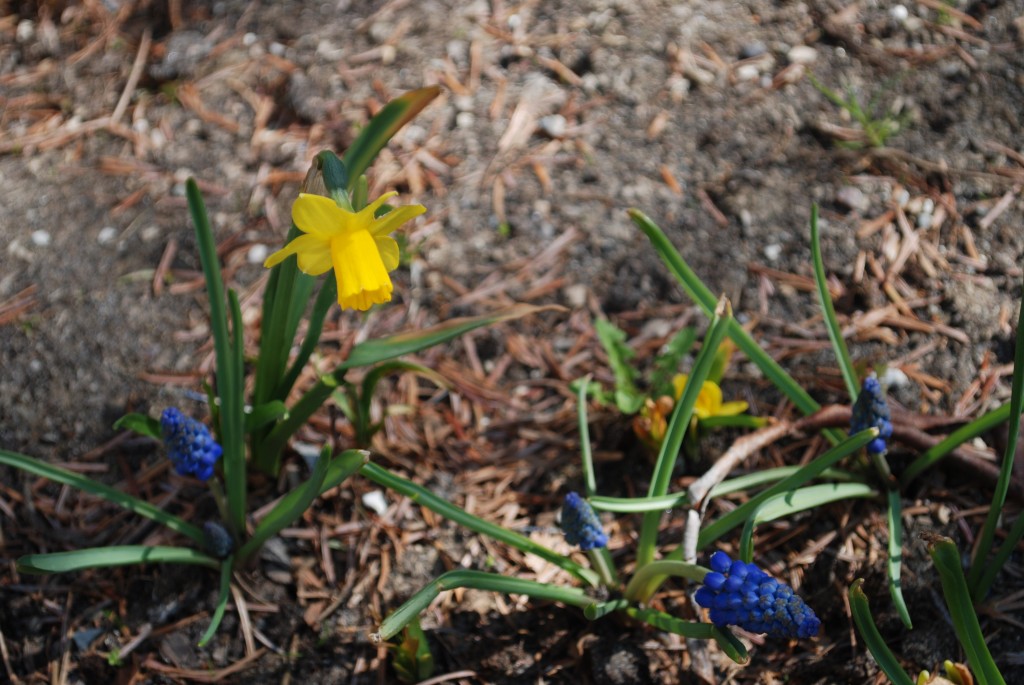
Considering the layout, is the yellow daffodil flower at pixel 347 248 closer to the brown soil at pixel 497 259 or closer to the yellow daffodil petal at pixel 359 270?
the yellow daffodil petal at pixel 359 270

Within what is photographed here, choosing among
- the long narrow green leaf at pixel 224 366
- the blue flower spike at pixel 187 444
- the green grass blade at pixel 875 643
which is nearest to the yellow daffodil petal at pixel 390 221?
the long narrow green leaf at pixel 224 366

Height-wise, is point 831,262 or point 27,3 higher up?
point 27,3

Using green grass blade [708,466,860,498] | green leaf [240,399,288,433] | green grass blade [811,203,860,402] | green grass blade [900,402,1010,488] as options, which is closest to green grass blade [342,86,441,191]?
green leaf [240,399,288,433]

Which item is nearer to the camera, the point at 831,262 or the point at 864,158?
the point at 831,262

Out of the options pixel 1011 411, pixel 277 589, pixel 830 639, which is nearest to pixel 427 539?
pixel 277 589

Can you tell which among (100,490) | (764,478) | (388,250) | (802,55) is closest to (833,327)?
(764,478)

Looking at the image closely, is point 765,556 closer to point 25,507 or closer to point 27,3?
point 25,507
